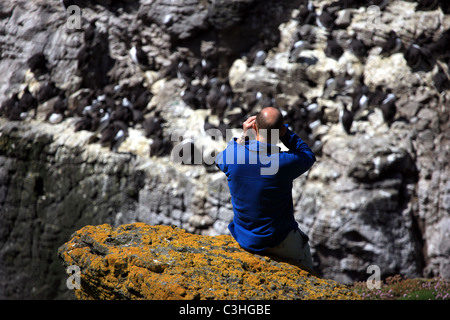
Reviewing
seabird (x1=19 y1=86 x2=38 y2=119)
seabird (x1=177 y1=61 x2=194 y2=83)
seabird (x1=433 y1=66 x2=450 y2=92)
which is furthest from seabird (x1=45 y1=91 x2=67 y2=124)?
seabird (x1=433 y1=66 x2=450 y2=92)

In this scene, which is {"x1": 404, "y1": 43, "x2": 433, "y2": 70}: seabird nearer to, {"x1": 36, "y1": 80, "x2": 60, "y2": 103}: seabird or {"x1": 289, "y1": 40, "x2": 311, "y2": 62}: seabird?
{"x1": 289, "y1": 40, "x2": 311, "y2": 62}: seabird

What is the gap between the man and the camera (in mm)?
3672

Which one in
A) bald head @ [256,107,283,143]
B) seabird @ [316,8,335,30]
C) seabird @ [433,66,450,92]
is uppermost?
bald head @ [256,107,283,143]

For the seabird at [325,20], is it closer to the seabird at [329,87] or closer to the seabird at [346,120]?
the seabird at [329,87]

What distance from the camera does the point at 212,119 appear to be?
10477mm

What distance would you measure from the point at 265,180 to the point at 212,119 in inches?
272

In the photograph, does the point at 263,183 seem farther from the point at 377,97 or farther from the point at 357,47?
the point at 357,47

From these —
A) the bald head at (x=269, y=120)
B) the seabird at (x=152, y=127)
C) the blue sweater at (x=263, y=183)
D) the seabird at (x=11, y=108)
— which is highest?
the bald head at (x=269, y=120)

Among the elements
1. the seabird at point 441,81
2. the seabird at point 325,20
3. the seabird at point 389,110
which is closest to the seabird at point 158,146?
the seabird at point 389,110

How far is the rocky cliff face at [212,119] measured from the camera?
8969 millimetres

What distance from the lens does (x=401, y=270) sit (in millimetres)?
8742

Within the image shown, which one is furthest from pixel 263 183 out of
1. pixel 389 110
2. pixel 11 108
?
pixel 11 108

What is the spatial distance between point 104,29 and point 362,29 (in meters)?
6.84
